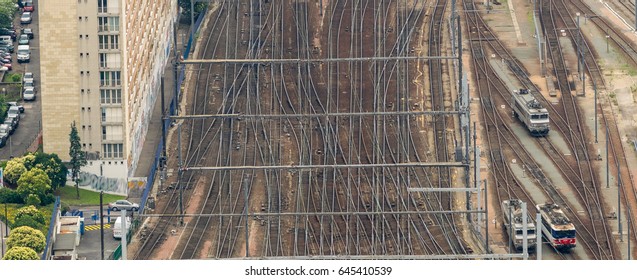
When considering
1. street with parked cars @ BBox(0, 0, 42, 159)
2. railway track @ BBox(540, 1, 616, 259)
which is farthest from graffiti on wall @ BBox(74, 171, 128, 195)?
railway track @ BBox(540, 1, 616, 259)

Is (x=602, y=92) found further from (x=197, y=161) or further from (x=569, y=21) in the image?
(x=197, y=161)

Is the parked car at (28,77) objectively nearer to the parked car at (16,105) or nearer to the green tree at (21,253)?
the parked car at (16,105)

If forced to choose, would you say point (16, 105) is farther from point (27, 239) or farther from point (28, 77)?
point (27, 239)

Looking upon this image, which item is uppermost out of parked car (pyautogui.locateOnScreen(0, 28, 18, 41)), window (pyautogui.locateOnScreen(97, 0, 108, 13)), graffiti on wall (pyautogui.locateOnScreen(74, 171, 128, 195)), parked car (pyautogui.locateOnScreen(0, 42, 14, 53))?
window (pyautogui.locateOnScreen(97, 0, 108, 13))

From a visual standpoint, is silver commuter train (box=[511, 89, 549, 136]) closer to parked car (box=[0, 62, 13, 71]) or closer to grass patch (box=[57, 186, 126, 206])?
grass patch (box=[57, 186, 126, 206])

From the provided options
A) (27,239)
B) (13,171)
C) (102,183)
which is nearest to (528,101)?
(102,183)

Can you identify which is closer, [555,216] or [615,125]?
[555,216]

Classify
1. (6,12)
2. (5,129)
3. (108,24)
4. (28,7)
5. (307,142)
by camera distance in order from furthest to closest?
(28,7) < (6,12) < (5,129) < (307,142) < (108,24)
